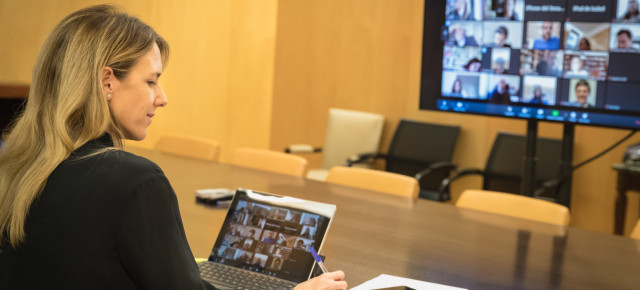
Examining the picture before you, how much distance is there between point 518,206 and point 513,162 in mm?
2221

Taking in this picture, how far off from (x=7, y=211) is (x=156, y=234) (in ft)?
1.16

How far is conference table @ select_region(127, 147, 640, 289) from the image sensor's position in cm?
223

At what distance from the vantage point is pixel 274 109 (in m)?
6.78

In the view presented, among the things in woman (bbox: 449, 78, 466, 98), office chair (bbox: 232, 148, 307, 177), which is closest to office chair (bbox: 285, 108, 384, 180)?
office chair (bbox: 232, 148, 307, 177)

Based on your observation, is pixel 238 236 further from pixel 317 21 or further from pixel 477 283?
pixel 317 21

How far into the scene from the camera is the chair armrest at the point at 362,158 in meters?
5.72

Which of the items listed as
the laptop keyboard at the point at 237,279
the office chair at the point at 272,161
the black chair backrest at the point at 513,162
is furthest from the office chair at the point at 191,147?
the laptop keyboard at the point at 237,279

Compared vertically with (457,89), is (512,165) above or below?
below

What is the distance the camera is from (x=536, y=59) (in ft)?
13.0

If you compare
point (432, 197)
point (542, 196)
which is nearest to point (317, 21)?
point (432, 197)

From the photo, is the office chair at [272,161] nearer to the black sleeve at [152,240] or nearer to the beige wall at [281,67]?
the beige wall at [281,67]

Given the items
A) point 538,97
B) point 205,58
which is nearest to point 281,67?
point 205,58

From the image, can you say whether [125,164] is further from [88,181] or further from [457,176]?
[457,176]

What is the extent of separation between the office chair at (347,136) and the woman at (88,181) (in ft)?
14.3
